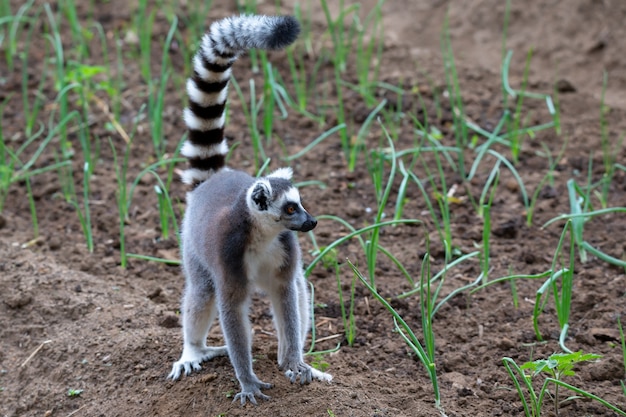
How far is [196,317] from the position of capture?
Answer: 471 cm

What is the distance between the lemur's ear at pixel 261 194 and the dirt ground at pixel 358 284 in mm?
1008

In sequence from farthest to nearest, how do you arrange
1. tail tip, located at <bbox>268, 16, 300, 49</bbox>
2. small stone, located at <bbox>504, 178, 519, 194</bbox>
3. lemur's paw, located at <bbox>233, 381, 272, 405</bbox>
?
small stone, located at <bbox>504, 178, 519, 194</bbox> < lemur's paw, located at <bbox>233, 381, 272, 405</bbox> < tail tip, located at <bbox>268, 16, 300, 49</bbox>

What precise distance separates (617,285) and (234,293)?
9.02 ft

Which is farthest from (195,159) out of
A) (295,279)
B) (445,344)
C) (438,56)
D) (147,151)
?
(438,56)

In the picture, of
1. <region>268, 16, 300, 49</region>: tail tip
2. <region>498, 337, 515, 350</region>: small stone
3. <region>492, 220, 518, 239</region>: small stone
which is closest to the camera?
<region>268, 16, 300, 49</region>: tail tip

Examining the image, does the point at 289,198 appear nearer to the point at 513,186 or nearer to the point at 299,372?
the point at 299,372

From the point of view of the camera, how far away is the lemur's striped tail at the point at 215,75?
4090mm

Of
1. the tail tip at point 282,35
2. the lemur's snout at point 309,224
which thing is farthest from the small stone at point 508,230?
the tail tip at point 282,35

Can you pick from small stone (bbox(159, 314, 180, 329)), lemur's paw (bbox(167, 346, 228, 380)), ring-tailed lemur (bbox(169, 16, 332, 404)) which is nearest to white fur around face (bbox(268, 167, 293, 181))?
ring-tailed lemur (bbox(169, 16, 332, 404))

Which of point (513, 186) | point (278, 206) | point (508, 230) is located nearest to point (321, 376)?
point (278, 206)

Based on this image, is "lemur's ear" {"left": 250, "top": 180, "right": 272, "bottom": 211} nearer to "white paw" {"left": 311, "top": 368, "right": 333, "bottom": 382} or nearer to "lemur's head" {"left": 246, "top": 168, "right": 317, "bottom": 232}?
"lemur's head" {"left": 246, "top": 168, "right": 317, "bottom": 232}

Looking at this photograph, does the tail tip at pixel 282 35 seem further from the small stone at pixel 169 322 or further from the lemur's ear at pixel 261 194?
the small stone at pixel 169 322

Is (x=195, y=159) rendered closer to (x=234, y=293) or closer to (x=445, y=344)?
(x=234, y=293)

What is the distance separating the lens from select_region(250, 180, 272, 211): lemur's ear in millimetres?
4148
